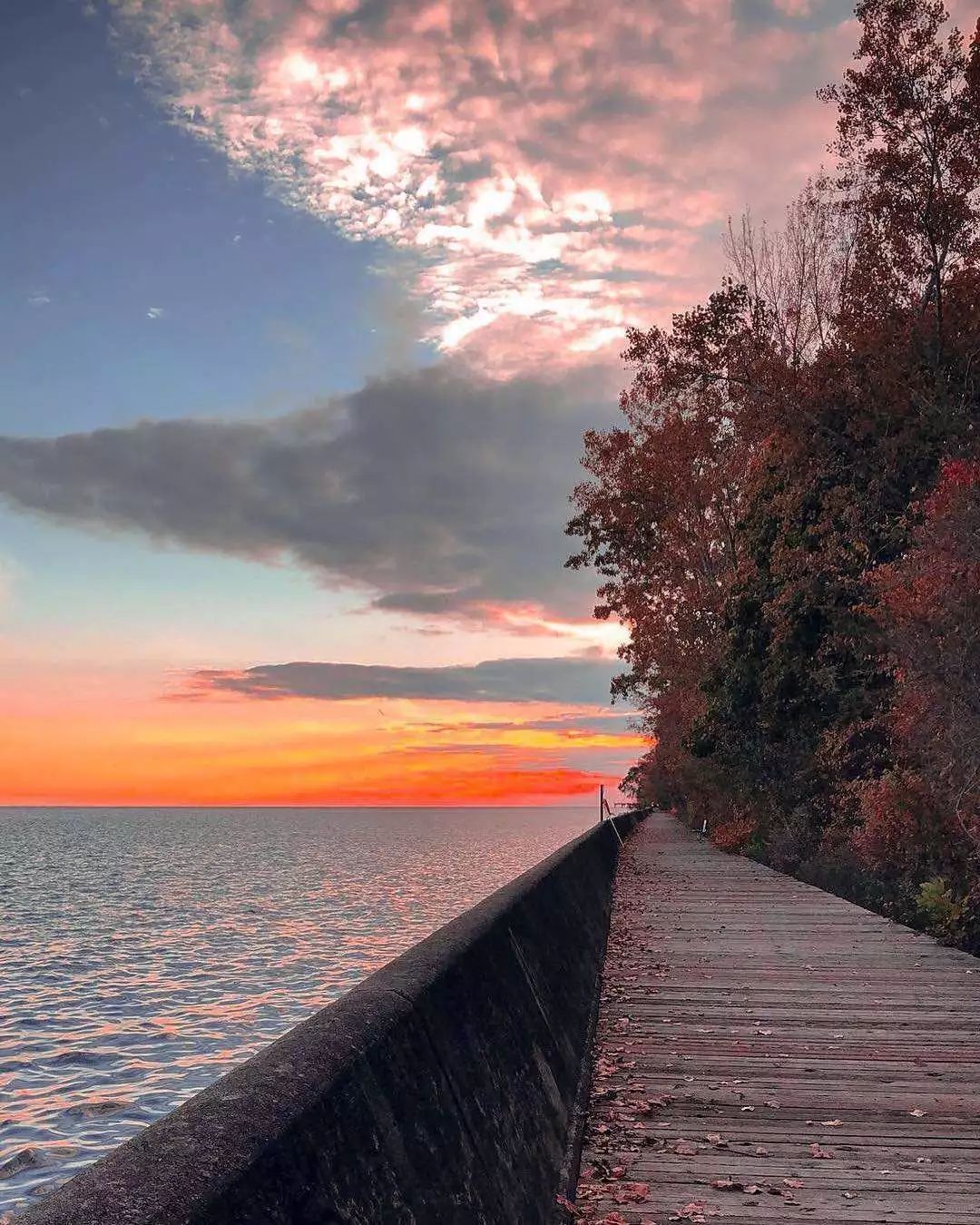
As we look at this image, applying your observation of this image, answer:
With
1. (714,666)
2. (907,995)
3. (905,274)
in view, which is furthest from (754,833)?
(907,995)

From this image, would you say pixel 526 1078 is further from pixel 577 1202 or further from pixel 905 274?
pixel 905 274

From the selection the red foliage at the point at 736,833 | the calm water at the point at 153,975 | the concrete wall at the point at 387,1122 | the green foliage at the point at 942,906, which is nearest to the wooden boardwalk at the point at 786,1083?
the green foliage at the point at 942,906

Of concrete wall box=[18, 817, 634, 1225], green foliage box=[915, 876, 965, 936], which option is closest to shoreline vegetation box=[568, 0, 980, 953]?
green foliage box=[915, 876, 965, 936]

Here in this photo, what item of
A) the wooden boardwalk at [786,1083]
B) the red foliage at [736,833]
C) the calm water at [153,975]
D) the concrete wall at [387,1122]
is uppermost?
the concrete wall at [387,1122]

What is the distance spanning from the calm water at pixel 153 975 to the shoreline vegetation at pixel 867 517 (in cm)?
1139

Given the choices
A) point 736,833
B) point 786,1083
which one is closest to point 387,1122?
point 786,1083

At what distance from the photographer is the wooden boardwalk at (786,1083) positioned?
4824mm

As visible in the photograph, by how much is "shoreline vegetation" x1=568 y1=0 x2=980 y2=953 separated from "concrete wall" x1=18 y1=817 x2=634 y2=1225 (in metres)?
8.20

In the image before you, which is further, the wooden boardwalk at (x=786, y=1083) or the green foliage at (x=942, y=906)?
the green foliage at (x=942, y=906)

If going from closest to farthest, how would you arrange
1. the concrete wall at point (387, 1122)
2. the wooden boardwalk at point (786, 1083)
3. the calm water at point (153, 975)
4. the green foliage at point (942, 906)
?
the concrete wall at point (387, 1122), the wooden boardwalk at point (786, 1083), the green foliage at point (942, 906), the calm water at point (153, 975)

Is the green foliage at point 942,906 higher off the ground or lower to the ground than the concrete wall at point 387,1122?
lower

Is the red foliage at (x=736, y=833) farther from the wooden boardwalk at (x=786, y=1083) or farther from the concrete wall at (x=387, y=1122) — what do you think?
the concrete wall at (x=387, y=1122)

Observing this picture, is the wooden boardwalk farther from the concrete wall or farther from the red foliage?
the red foliage

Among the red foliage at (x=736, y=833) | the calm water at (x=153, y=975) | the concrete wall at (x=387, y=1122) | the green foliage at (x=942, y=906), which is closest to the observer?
the concrete wall at (x=387, y=1122)
